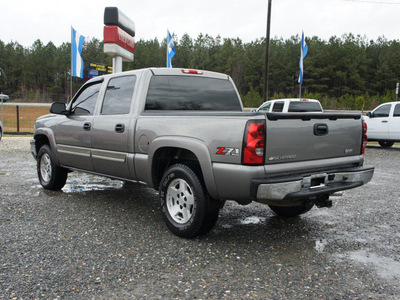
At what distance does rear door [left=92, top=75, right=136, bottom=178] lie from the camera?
14.8 ft

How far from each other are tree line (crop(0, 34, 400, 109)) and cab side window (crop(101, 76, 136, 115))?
186 ft

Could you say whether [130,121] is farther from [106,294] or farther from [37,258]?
[106,294]

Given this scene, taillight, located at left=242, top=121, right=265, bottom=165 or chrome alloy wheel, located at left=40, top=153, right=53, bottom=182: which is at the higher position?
taillight, located at left=242, top=121, right=265, bottom=165

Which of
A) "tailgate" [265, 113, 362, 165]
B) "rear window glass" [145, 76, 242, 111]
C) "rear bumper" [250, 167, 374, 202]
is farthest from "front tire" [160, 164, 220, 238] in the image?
"rear window glass" [145, 76, 242, 111]

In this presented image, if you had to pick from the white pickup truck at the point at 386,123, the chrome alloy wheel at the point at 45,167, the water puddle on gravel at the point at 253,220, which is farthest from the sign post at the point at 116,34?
the water puddle on gravel at the point at 253,220

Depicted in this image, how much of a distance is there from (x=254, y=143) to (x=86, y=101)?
127 inches

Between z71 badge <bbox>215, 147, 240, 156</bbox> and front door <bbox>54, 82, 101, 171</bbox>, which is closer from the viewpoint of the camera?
z71 badge <bbox>215, 147, 240, 156</bbox>

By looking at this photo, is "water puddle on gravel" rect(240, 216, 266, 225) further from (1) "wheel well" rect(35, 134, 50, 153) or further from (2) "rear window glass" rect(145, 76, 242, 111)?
(1) "wheel well" rect(35, 134, 50, 153)

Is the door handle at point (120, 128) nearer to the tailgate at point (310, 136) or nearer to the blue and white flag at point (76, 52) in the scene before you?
the tailgate at point (310, 136)

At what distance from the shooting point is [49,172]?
6.20 m

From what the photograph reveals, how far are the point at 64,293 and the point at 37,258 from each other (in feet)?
2.59

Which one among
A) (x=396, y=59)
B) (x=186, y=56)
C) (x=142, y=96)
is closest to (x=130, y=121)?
(x=142, y=96)

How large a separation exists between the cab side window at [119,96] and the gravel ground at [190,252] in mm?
1374

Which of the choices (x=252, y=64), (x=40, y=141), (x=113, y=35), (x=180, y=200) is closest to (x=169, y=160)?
(x=180, y=200)
